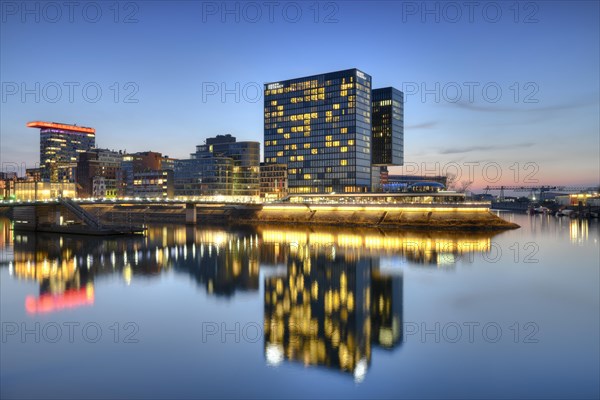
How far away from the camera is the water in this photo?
70.6ft

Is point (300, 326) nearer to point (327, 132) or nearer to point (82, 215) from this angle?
point (82, 215)

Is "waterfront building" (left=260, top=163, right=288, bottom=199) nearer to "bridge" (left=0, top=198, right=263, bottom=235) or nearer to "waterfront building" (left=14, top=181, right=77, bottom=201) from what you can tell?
"bridge" (left=0, top=198, right=263, bottom=235)

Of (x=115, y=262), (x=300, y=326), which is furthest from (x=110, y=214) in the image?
(x=300, y=326)

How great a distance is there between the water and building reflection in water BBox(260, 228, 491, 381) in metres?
0.17

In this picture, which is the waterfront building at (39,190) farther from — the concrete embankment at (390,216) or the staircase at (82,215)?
the concrete embankment at (390,216)

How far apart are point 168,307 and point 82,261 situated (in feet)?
92.3

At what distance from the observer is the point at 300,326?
2944cm

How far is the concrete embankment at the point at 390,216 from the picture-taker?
3994 inches

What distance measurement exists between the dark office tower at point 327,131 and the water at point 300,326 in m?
129

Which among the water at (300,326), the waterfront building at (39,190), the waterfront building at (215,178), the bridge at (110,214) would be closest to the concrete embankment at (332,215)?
the bridge at (110,214)

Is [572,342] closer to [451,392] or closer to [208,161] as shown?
[451,392]

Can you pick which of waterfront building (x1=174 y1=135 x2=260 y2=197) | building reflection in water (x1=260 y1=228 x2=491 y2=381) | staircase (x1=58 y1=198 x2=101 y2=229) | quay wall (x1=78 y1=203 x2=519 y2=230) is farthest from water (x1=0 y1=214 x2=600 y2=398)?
waterfront building (x1=174 y1=135 x2=260 y2=197)

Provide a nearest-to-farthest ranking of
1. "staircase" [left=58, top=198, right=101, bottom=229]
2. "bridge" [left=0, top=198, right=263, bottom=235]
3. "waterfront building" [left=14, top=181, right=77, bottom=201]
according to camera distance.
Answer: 1. "staircase" [left=58, top=198, right=101, bottom=229]
2. "bridge" [left=0, top=198, right=263, bottom=235]
3. "waterfront building" [left=14, top=181, right=77, bottom=201]

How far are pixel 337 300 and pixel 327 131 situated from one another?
521 feet
